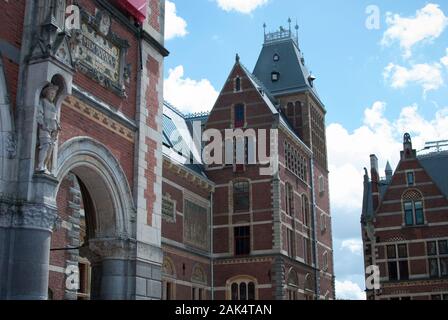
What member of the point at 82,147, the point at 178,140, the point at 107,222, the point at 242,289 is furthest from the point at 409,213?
the point at 82,147

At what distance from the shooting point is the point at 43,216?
10508mm

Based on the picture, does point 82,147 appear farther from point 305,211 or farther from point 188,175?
point 305,211

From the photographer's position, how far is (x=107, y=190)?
13.2 meters

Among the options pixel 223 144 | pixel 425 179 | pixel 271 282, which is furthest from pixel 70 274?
pixel 425 179

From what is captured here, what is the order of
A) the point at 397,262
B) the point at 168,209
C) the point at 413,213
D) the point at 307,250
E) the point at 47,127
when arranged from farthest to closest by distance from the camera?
the point at 307,250
the point at 413,213
the point at 397,262
the point at 168,209
the point at 47,127

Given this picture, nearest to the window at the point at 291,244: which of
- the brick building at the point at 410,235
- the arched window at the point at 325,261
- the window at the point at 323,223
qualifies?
the brick building at the point at 410,235

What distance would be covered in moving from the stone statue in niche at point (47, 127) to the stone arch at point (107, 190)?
1467 mm

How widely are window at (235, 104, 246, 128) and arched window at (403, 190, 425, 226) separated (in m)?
11.8

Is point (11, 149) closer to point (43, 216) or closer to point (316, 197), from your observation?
point (43, 216)

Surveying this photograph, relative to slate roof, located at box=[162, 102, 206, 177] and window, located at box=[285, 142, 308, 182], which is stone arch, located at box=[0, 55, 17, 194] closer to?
slate roof, located at box=[162, 102, 206, 177]

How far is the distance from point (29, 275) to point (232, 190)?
3072cm

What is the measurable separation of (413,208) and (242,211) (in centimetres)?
1152

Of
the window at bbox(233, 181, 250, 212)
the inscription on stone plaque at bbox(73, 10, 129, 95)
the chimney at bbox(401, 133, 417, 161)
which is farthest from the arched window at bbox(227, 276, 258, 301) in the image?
the inscription on stone plaque at bbox(73, 10, 129, 95)

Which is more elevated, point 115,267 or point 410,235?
point 410,235
